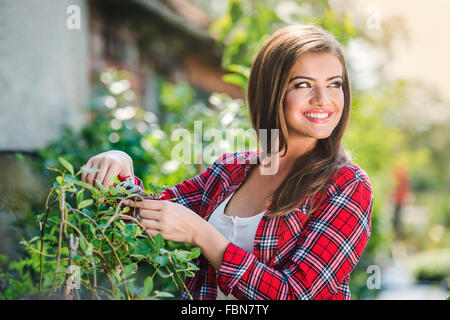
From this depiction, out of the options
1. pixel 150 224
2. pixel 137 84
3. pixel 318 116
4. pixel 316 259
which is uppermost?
pixel 137 84

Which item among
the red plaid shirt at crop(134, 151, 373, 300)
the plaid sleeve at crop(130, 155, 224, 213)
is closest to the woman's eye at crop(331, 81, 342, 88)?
the red plaid shirt at crop(134, 151, 373, 300)

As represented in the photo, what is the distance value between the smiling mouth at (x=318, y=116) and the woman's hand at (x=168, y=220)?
0.49 m

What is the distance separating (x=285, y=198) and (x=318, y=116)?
10.5 inches

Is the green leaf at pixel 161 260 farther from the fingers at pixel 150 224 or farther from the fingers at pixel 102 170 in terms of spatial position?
the fingers at pixel 102 170

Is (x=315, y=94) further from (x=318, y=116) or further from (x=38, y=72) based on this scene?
(x=38, y=72)

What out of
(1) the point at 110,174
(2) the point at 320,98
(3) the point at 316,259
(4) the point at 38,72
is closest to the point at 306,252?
(3) the point at 316,259

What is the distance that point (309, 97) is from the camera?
4.52 ft

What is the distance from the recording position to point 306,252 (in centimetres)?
121

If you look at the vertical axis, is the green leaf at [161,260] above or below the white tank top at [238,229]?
above

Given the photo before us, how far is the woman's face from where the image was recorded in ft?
4.51

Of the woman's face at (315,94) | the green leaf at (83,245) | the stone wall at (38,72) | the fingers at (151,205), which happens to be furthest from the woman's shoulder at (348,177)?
the stone wall at (38,72)

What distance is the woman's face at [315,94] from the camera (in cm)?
138
